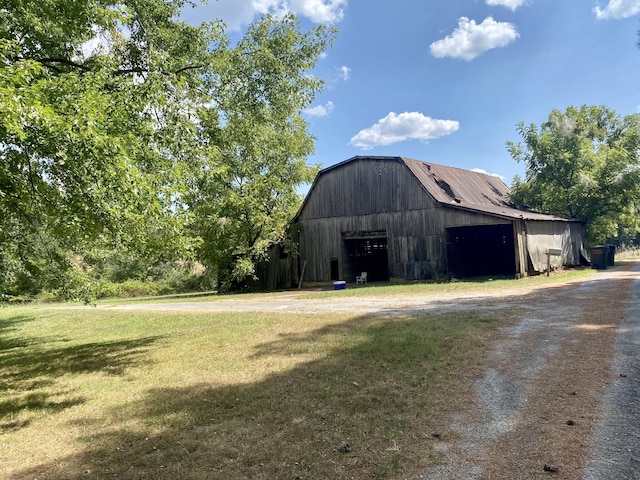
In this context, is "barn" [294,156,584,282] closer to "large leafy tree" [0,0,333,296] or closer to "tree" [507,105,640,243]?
"tree" [507,105,640,243]

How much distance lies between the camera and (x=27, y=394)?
689 centimetres

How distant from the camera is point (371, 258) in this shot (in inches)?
1183

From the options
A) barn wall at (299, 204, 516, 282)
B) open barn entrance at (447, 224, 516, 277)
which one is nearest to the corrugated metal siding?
open barn entrance at (447, 224, 516, 277)

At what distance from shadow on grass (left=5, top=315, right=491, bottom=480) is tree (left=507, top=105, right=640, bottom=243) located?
29437 mm

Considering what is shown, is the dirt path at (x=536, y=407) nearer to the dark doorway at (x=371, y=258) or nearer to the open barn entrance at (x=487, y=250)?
the open barn entrance at (x=487, y=250)

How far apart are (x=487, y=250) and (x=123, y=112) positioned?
26.8 metres

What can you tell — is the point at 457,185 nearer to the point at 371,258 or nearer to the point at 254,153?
the point at 371,258

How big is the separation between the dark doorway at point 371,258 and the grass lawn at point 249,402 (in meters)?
18.3

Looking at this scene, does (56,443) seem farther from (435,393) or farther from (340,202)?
(340,202)

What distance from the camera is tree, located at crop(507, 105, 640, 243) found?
3027 centimetres

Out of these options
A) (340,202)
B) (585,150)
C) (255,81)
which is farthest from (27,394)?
(585,150)

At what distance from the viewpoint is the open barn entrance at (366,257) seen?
1095 inches

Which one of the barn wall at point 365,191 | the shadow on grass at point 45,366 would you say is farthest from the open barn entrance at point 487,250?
the shadow on grass at point 45,366

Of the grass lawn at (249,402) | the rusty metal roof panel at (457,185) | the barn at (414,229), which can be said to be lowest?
the grass lawn at (249,402)
